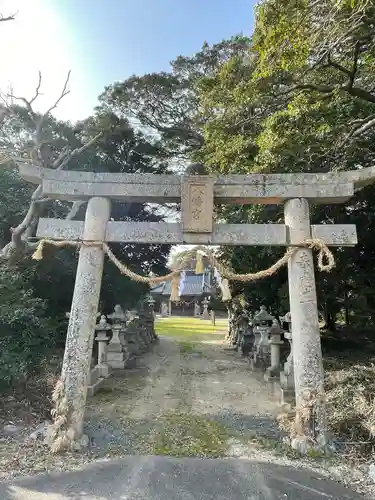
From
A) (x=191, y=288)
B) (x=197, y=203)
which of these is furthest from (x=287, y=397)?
(x=191, y=288)

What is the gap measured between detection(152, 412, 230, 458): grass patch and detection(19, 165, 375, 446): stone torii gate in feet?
4.90

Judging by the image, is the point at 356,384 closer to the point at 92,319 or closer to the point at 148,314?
the point at 92,319

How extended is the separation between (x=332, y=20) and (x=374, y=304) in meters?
8.66

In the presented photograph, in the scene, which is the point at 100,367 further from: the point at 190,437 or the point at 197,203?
the point at 197,203

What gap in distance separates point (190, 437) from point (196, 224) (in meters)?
3.17

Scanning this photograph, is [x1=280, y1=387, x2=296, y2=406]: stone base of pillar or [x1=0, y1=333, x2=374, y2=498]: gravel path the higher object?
[x1=280, y1=387, x2=296, y2=406]: stone base of pillar

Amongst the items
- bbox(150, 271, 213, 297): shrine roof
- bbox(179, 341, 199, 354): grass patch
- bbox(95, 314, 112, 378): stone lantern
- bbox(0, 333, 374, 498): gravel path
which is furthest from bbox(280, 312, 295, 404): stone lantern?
bbox(150, 271, 213, 297): shrine roof

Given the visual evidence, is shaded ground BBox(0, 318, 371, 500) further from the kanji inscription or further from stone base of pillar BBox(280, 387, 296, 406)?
the kanji inscription

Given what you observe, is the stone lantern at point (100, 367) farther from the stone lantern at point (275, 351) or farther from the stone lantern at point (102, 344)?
the stone lantern at point (275, 351)

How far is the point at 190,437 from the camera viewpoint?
17.6ft

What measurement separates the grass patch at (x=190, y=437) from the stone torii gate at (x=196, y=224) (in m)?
1.49

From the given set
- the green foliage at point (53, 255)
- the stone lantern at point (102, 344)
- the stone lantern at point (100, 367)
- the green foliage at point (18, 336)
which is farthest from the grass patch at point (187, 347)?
the green foliage at point (18, 336)

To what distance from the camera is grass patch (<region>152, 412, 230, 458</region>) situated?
484cm

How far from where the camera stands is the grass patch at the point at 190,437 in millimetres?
4836
